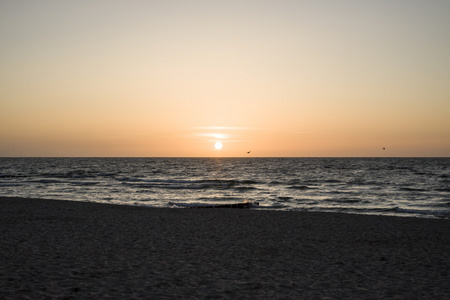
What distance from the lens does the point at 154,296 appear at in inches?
319

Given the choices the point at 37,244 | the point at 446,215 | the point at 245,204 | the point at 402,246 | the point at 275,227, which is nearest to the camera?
the point at 37,244

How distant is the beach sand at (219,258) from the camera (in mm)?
8633

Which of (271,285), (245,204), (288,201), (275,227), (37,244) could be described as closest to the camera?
(271,285)

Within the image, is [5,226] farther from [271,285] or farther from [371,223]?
[371,223]

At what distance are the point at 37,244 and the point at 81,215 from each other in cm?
857

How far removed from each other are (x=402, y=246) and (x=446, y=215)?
16652 millimetres

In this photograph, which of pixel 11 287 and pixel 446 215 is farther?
pixel 446 215

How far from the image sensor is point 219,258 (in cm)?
1181

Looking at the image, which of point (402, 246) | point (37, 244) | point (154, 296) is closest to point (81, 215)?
point (37, 244)

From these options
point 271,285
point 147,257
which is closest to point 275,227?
point 147,257

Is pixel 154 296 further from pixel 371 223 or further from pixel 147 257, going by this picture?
pixel 371 223

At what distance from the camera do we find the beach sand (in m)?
8.63

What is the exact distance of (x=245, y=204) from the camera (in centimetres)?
3084

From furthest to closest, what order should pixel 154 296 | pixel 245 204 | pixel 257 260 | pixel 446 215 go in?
1. pixel 245 204
2. pixel 446 215
3. pixel 257 260
4. pixel 154 296
